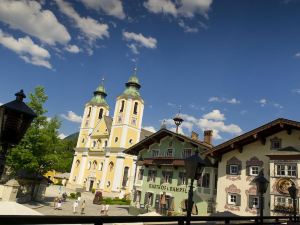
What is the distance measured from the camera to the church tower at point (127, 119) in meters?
66.4

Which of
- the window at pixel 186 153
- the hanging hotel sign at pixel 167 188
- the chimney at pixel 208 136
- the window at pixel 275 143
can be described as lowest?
the hanging hotel sign at pixel 167 188

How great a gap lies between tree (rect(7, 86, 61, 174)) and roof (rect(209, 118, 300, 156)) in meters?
18.2

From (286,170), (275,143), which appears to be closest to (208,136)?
(275,143)

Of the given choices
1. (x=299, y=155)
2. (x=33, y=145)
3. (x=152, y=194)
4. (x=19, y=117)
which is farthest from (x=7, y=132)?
(x=152, y=194)

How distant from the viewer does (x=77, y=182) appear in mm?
69875

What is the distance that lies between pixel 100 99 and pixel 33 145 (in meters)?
48.0

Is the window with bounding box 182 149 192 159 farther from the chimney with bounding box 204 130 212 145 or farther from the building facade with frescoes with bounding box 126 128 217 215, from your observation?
the chimney with bounding box 204 130 212 145

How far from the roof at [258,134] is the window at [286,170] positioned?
2903 mm

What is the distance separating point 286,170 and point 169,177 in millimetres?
13899

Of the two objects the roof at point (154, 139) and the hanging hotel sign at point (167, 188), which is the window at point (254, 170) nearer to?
the roof at point (154, 139)

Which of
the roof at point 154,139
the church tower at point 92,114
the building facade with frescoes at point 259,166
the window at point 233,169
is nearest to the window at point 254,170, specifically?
the building facade with frescoes at point 259,166

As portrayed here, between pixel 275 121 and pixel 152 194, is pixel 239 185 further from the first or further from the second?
pixel 152 194

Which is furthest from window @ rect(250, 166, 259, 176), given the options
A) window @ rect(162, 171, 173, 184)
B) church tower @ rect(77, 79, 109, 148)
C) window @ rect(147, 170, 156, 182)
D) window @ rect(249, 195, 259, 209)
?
church tower @ rect(77, 79, 109, 148)

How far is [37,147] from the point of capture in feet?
110
